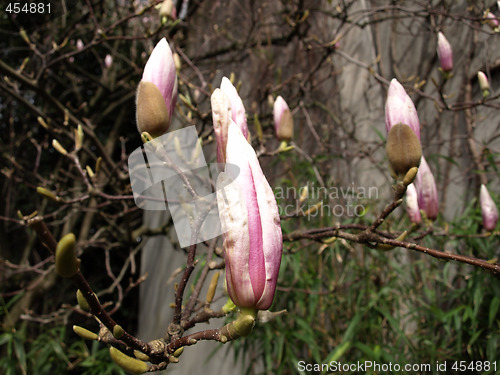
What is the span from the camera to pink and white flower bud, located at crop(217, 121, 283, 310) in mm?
328

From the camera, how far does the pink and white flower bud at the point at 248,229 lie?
1.08 feet

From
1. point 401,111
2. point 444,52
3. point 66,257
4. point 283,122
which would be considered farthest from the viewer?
point 444,52

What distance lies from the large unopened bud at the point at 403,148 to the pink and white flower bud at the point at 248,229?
0.73 feet

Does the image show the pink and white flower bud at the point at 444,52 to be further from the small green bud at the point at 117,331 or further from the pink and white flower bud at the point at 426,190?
the small green bud at the point at 117,331

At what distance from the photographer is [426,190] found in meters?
0.65

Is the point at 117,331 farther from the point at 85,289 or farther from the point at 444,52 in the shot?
the point at 444,52

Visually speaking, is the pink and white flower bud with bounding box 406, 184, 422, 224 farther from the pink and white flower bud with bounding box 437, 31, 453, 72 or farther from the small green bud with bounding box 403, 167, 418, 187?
the pink and white flower bud with bounding box 437, 31, 453, 72

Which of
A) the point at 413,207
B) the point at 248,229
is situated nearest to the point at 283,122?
the point at 413,207

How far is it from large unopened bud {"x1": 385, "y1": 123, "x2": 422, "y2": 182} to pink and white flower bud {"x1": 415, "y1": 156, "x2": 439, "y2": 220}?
0.16 m

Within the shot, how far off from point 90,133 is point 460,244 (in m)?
1.27

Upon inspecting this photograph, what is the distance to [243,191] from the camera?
1.08 ft

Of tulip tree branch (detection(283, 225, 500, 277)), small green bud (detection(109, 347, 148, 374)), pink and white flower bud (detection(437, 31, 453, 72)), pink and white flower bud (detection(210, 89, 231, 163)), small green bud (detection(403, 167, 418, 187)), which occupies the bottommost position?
small green bud (detection(109, 347, 148, 374))

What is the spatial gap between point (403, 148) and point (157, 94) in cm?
30

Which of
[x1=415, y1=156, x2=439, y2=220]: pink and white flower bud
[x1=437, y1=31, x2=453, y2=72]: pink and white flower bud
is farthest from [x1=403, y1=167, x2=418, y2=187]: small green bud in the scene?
[x1=437, y1=31, x2=453, y2=72]: pink and white flower bud
